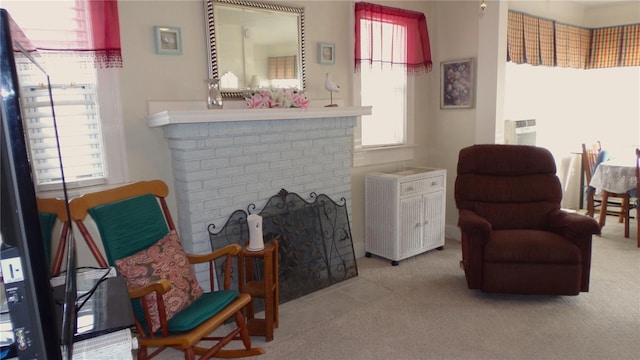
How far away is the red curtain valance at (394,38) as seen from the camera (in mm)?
3742

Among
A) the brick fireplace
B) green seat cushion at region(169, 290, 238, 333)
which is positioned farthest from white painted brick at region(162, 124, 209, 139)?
green seat cushion at region(169, 290, 238, 333)

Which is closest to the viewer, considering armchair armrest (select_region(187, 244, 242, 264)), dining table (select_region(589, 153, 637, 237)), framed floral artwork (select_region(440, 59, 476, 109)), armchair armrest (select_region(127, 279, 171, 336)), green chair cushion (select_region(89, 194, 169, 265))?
armchair armrest (select_region(127, 279, 171, 336))

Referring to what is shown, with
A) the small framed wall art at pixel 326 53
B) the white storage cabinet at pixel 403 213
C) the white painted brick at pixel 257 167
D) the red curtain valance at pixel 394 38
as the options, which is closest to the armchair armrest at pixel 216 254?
the white painted brick at pixel 257 167

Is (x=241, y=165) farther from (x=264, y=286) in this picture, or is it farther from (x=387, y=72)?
(x=387, y=72)

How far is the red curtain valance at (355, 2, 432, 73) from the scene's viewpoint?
3.74 m

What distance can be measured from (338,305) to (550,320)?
4.45ft

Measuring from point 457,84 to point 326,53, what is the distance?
144 cm

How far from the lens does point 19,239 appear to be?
32.1 inches

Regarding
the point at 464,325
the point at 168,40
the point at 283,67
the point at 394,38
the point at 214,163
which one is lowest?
the point at 464,325

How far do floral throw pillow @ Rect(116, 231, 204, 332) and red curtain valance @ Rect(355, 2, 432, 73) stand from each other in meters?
2.26

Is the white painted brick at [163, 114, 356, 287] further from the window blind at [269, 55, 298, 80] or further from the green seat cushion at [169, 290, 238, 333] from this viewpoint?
the green seat cushion at [169, 290, 238, 333]

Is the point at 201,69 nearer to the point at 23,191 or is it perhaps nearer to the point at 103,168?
the point at 103,168

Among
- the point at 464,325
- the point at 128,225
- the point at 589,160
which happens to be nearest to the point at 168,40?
the point at 128,225

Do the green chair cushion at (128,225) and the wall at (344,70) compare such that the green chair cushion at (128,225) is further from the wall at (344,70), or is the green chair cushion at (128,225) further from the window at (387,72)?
the window at (387,72)
